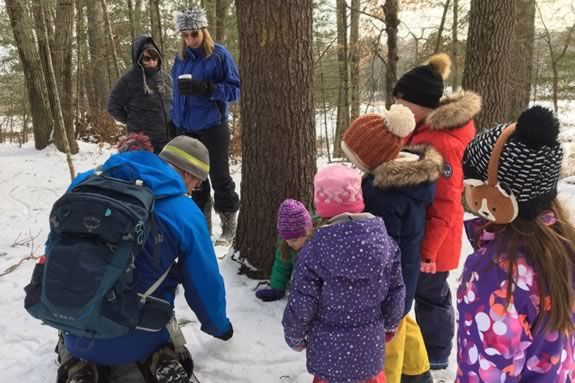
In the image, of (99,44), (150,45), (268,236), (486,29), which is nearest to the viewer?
(268,236)

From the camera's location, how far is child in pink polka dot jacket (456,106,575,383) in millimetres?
1396

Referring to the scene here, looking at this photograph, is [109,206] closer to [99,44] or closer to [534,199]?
[534,199]

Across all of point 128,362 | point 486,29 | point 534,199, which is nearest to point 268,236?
point 128,362

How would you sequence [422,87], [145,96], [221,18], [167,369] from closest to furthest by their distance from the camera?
[167,369]
[422,87]
[145,96]
[221,18]

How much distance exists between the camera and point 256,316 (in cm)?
313

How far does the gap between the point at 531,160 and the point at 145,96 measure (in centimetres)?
420

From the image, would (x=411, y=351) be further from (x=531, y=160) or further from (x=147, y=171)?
(x=147, y=171)

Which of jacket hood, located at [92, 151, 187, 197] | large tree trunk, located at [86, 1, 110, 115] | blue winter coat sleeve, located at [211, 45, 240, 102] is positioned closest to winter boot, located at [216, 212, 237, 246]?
blue winter coat sleeve, located at [211, 45, 240, 102]

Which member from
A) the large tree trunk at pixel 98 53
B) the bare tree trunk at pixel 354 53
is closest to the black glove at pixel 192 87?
the bare tree trunk at pixel 354 53

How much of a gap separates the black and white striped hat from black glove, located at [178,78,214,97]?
2.97 metres

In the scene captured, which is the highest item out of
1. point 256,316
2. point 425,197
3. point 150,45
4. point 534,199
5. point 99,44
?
point 99,44

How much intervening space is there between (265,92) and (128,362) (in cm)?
199

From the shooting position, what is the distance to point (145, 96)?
4.77 m

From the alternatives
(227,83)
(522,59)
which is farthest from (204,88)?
(522,59)
